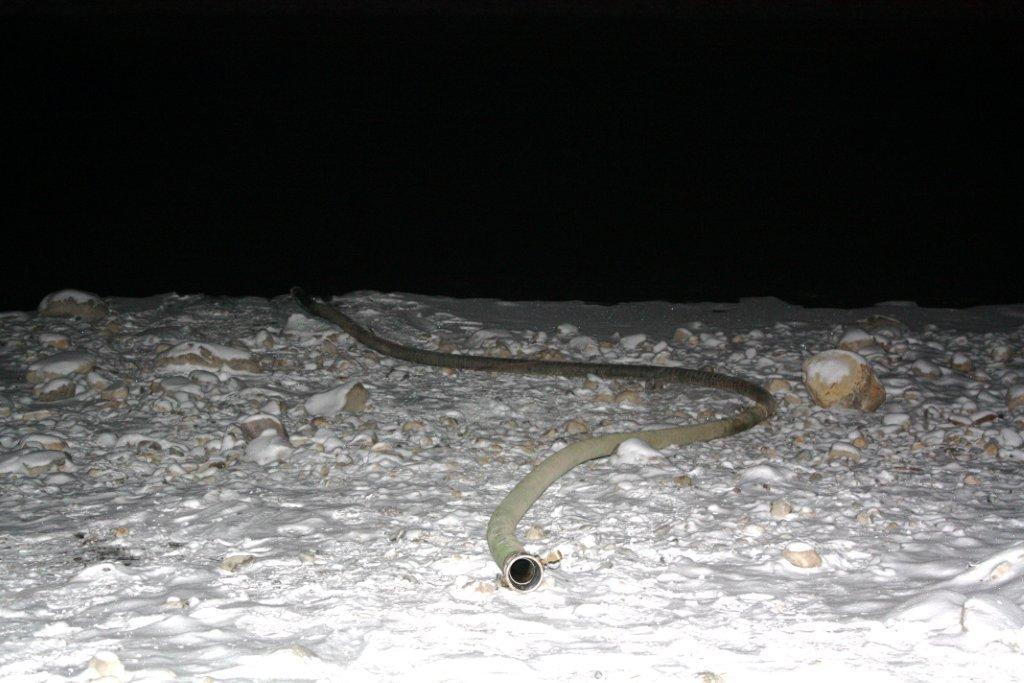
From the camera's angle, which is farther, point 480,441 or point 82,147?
point 82,147

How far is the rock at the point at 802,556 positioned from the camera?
1911mm

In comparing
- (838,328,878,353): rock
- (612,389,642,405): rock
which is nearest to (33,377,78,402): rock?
(612,389,642,405): rock

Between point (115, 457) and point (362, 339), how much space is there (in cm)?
111

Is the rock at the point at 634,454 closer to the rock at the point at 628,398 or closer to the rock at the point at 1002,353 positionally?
the rock at the point at 628,398

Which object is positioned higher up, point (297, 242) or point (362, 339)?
point (297, 242)

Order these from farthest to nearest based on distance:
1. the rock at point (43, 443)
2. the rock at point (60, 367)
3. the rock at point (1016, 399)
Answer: the rock at point (60, 367), the rock at point (1016, 399), the rock at point (43, 443)

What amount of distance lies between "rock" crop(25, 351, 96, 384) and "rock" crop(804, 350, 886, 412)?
90.9 inches

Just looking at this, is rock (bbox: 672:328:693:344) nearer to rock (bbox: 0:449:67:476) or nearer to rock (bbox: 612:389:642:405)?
rock (bbox: 612:389:642:405)

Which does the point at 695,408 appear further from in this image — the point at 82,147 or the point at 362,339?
the point at 82,147

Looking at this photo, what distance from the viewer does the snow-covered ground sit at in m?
1.60

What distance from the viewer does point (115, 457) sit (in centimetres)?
255

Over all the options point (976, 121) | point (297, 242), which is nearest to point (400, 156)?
point (297, 242)

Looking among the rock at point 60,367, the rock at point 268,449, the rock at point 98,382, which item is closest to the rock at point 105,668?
the rock at point 268,449

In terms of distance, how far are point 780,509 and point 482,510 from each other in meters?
0.66
